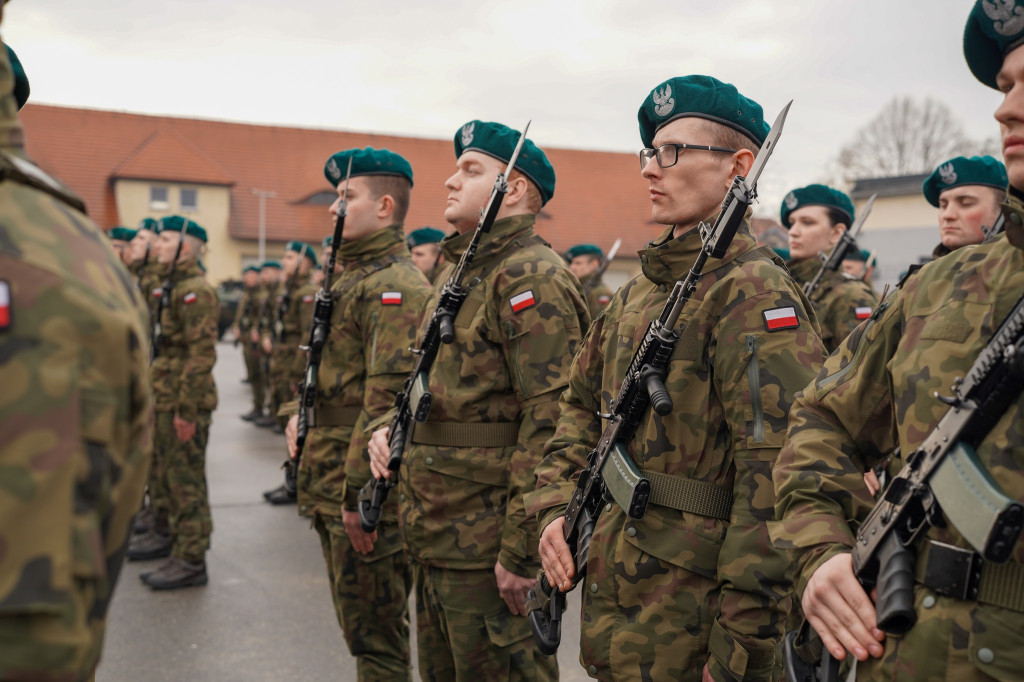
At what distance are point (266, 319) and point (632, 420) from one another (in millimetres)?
11977

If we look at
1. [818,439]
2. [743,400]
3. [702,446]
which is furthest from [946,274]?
[702,446]

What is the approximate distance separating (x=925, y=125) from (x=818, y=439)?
1555 inches

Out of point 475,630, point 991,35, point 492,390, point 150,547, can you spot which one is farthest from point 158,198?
point 991,35

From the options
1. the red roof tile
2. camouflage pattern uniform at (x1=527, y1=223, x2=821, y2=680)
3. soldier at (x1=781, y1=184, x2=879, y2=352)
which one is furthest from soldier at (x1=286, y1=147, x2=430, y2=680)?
the red roof tile

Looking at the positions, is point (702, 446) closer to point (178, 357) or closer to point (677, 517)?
point (677, 517)

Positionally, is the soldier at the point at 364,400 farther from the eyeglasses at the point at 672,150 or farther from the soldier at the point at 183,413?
the soldier at the point at 183,413

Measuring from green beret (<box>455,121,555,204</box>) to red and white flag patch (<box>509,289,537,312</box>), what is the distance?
63 centimetres

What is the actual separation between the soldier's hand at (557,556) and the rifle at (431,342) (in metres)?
0.84

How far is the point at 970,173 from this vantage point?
15.7 feet

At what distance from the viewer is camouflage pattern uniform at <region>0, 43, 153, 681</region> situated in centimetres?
105

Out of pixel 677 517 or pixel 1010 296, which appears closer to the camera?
pixel 1010 296

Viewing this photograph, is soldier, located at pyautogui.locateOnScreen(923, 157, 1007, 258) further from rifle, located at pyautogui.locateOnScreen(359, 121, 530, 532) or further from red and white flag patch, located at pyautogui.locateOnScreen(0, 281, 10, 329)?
red and white flag patch, located at pyautogui.locateOnScreen(0, 281, 10, 329)

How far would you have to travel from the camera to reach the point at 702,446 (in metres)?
2.23

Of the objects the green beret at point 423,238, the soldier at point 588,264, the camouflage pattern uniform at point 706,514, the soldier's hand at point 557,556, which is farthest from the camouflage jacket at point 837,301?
the soldier at point 588,264
